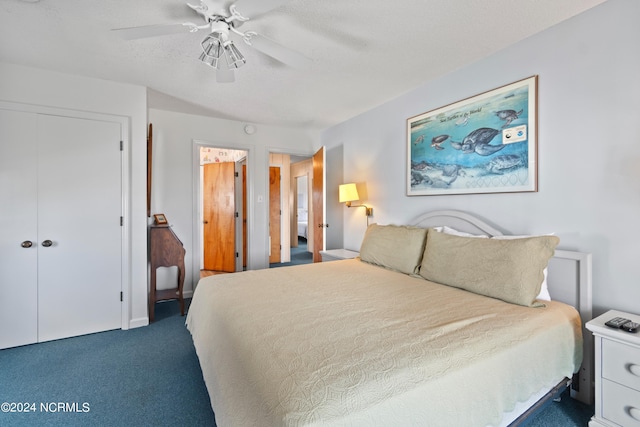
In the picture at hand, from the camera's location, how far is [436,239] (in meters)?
2.31

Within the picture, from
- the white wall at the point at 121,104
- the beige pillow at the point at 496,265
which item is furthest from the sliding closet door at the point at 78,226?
the beige pillow at the point at 496,265

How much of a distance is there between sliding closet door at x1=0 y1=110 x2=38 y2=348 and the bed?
5.58ft

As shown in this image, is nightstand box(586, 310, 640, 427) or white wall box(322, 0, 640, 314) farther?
white wall box(322, 0, 640, 314)

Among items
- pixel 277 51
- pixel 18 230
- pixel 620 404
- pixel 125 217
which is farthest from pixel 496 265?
pixel 18 230

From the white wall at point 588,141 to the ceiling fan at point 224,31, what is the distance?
5.61ft

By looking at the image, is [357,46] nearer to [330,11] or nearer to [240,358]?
[330,11]

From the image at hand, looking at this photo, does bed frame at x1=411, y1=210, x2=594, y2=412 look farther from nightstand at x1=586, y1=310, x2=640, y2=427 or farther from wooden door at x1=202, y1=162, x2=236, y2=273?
wooden door at x1=202, y1=162, x2=236, y2=273

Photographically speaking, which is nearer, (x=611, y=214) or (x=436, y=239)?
(x=611, y=214)

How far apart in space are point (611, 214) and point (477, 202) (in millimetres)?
843

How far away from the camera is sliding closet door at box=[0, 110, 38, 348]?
243 cm

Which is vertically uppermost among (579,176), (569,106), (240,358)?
(569,106)

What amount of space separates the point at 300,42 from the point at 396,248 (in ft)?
6.13

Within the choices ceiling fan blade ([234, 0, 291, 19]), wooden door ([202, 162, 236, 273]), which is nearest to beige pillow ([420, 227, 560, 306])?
ceiling fan blade ([234, 0, 291, 19])

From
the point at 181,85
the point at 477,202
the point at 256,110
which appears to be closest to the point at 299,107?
the point at 256,110
